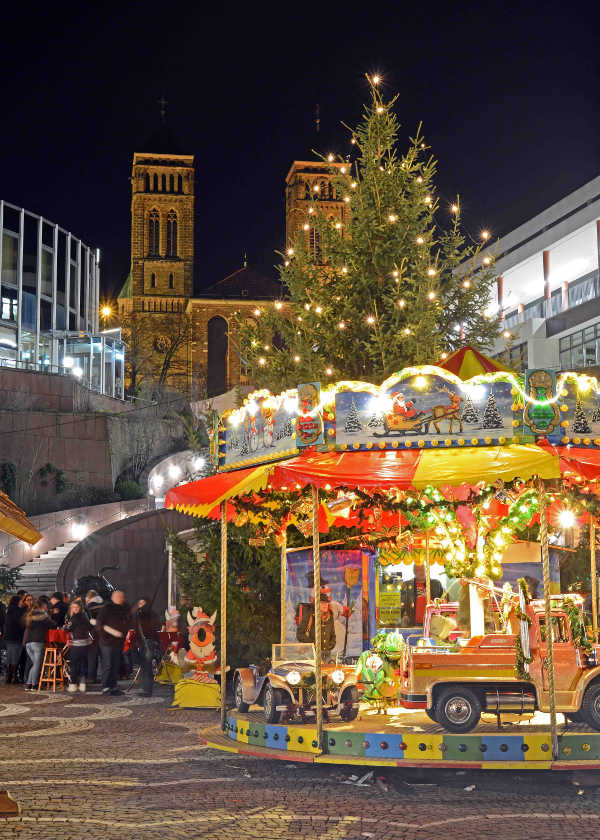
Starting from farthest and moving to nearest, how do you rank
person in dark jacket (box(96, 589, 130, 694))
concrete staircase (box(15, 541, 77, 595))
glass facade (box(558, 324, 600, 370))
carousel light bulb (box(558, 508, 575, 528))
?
1. glass facade (box(558, 324, 600, 370))
2. concrete staircase (box(15, 541, 77, 595))
3. person in dark jacket (box(96, 589, 130, 694))
4. carousel light bulb (box(558, 508, 575, 528))

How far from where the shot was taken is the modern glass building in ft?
191

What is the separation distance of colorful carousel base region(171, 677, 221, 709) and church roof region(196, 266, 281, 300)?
77952 millimetres

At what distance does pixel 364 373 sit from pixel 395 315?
3.87 ft

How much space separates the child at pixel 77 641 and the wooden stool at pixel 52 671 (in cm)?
59

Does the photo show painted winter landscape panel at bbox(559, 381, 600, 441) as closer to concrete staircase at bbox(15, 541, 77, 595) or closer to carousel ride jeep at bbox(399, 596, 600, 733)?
carousel ride jeep at bbox(399, 596, 600, 733)

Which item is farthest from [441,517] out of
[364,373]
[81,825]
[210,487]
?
[81,825]

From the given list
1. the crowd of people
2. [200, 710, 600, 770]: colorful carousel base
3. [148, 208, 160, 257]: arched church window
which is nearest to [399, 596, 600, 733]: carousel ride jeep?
[200, 710, 600, 770]: colorful carousel base

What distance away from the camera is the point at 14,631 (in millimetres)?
20406

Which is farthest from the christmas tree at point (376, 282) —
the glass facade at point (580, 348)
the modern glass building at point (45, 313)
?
the modern glass building at point (45, 313)

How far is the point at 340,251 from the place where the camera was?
→ 63.1ft

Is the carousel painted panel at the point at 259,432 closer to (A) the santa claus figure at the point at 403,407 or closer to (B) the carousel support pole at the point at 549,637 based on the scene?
(A) the santa claus figure at the point at 403,407

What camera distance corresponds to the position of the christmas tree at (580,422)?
10656 mm

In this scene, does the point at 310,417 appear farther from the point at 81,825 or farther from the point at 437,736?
the point at 81,825

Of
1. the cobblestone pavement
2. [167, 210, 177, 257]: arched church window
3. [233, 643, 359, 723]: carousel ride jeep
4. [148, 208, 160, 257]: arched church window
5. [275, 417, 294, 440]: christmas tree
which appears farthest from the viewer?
[167, 210, 177, 257]: arched church window
